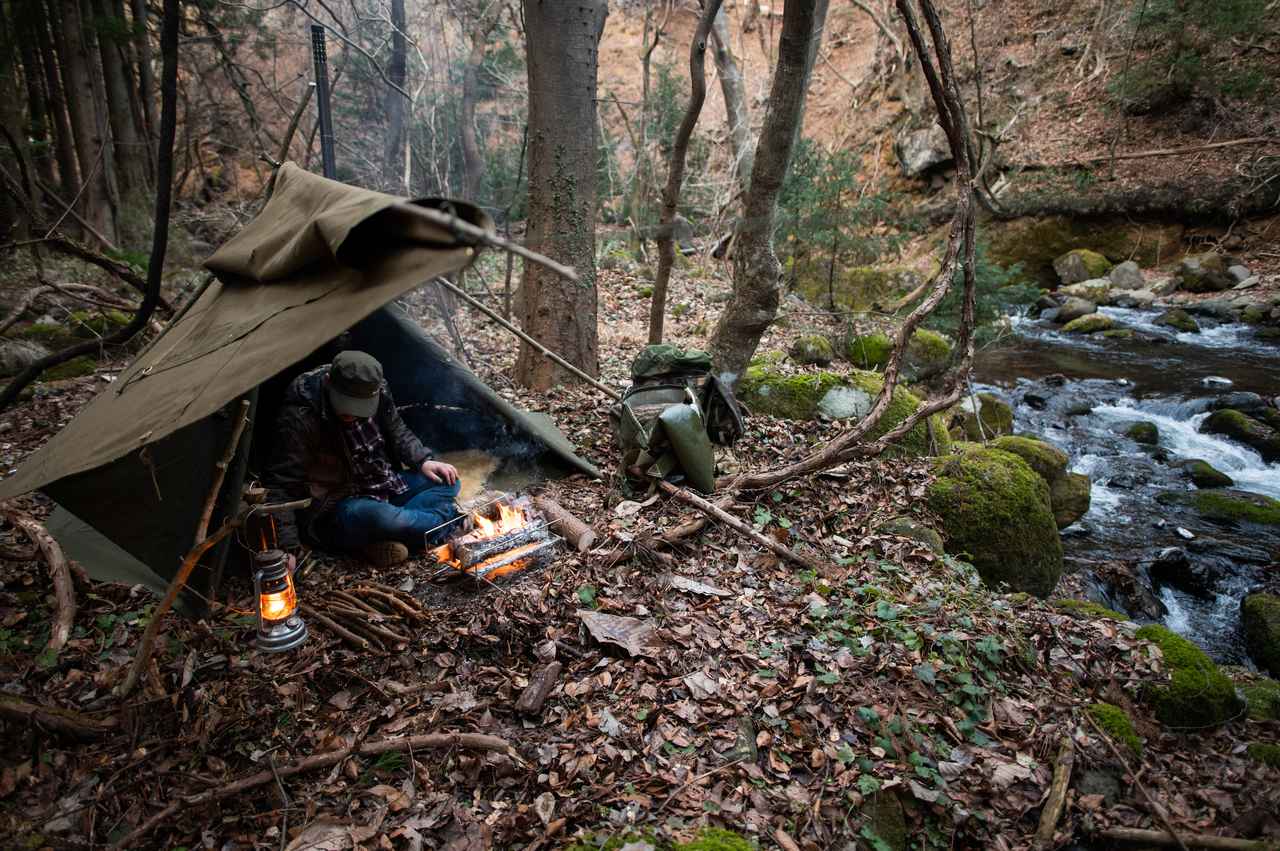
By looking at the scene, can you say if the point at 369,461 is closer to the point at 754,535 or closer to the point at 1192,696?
the point at 754,535

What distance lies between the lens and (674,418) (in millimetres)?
4418

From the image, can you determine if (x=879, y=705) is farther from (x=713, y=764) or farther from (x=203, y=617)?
(x=203, y=617)

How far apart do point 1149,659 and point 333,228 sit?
452 centimetres

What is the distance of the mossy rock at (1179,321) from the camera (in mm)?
12484

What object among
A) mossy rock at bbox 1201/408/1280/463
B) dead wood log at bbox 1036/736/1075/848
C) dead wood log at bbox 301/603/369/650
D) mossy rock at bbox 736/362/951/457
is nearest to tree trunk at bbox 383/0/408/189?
mossy rock at bbox 736/362/951/457

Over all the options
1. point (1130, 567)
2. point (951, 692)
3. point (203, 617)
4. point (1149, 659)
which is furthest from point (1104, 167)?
point (203, 617)

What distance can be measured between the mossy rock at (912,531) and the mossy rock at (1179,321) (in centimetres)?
1176

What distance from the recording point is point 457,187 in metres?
14.0

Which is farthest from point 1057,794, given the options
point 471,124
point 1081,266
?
point 1081,266

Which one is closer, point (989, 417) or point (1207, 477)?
point (1207, 477)

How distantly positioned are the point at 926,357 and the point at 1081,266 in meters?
9.78

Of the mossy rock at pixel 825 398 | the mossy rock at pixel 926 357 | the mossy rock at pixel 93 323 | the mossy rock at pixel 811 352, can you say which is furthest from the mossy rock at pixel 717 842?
the mossy rock at pixel 93 323

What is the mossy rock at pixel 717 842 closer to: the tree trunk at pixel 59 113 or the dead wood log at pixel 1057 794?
the dead wood log at pixel 1057 794

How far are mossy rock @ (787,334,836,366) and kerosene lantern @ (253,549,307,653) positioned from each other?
6414mm
